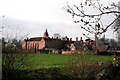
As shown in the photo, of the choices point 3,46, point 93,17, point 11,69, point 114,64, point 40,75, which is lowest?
point 40,75

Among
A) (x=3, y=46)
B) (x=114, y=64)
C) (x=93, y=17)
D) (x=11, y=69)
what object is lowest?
(x=11, y=69)

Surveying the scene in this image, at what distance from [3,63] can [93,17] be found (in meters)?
4.74

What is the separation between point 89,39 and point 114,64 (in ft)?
4.30

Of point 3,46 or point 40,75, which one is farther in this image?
point 40,75

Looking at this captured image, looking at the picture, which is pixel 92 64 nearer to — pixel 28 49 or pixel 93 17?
pixel 28 49

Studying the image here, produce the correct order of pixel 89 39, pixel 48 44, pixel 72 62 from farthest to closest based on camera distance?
pixel 48 44 < pixel 72 62 < pixel 89 39

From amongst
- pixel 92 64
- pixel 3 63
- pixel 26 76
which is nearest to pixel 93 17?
pixel 92 64

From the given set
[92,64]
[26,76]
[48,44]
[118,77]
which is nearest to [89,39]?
[118,77]

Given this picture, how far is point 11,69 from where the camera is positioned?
6484 mm

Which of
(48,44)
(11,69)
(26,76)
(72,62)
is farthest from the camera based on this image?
(48,44)

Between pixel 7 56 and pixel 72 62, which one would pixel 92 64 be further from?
pixel 7 56

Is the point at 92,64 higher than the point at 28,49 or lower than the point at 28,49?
lower

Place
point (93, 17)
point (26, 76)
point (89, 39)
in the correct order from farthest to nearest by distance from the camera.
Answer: point (26, 76)
point (93, 17)
point (89, 39)

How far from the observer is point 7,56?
6105 millimetres
